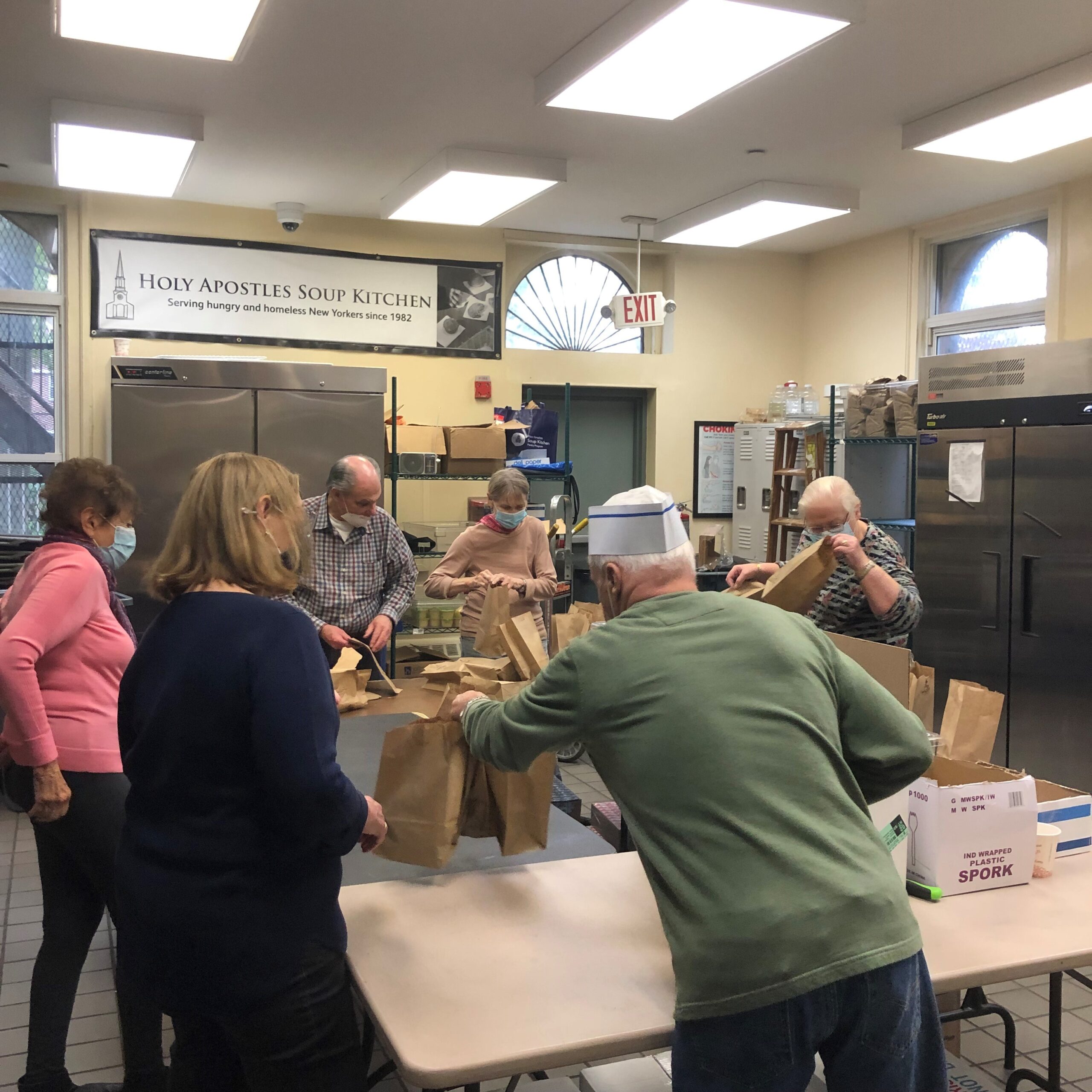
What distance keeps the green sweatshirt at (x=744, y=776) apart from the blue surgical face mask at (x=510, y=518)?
302 cm

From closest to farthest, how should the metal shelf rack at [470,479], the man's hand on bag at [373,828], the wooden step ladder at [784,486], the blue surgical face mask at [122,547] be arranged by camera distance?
the man's hand on bag at [373,828] → the blue surgical face mask at [122,547] → the metal shelf rack at [470,479] → the wooden step ladder at [784,486]

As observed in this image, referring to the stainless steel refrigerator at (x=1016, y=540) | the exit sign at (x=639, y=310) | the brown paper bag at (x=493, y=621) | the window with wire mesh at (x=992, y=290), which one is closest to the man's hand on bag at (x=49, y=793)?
the brown paper bag at (x=493, y=621)

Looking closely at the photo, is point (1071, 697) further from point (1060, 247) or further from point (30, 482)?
point (30, 482)

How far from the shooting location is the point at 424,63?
12.7ft

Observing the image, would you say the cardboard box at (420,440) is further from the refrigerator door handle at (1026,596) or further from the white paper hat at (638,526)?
the white paper hat at (638,526)

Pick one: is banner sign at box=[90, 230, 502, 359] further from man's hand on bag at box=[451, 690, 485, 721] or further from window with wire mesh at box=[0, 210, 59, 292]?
man's hand on bag at box=[451, 690, 485, 721]

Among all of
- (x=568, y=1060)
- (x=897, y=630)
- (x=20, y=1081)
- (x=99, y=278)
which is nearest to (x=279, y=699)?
(x=568, y=1060)

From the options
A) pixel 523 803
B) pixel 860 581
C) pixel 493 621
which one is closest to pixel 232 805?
pixel 523 803

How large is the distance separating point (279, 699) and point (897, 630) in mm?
2376

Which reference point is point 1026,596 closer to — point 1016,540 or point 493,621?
point 1016,540

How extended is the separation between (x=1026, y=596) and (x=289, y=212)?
4385 mm

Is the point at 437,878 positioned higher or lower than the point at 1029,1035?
higher

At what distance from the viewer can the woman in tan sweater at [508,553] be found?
14.6ft

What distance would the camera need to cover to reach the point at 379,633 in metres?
3.50
